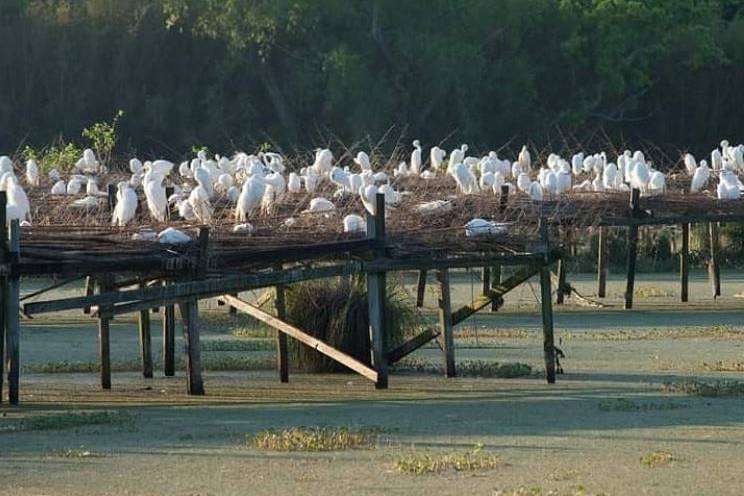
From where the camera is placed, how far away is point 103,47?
126ft

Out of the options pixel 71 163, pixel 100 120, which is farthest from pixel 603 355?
pixel 100 120

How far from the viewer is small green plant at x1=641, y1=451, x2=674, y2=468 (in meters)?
8.44

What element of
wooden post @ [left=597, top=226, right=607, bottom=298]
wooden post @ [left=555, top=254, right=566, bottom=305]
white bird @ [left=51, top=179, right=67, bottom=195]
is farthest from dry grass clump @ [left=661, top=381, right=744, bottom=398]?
wooden post @ [left=597, top=226, right=607, bottom=298]

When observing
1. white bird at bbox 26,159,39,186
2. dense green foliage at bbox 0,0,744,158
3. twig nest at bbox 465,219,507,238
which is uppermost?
dense green foliage at bbox 0,0,744,158

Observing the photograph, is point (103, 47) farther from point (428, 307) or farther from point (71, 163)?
point (428, 307)

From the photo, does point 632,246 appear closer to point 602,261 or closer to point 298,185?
point 602,261

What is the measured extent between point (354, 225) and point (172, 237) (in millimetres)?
1744

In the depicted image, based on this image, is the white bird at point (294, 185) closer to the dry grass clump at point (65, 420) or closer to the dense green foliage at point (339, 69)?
the dry grass clump at point (65, 420)

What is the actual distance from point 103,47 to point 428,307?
774 inches

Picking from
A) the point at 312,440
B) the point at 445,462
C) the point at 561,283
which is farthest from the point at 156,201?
the point at 561,283

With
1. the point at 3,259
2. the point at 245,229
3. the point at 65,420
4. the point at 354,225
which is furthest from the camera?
the point at 354,225

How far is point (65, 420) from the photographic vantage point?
1013 centimetres

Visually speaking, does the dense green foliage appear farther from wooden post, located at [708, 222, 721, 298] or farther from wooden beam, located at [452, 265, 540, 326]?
wooden beam, located at [452, 265, 540, 326]

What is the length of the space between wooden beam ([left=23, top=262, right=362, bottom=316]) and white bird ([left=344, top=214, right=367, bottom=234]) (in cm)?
50
